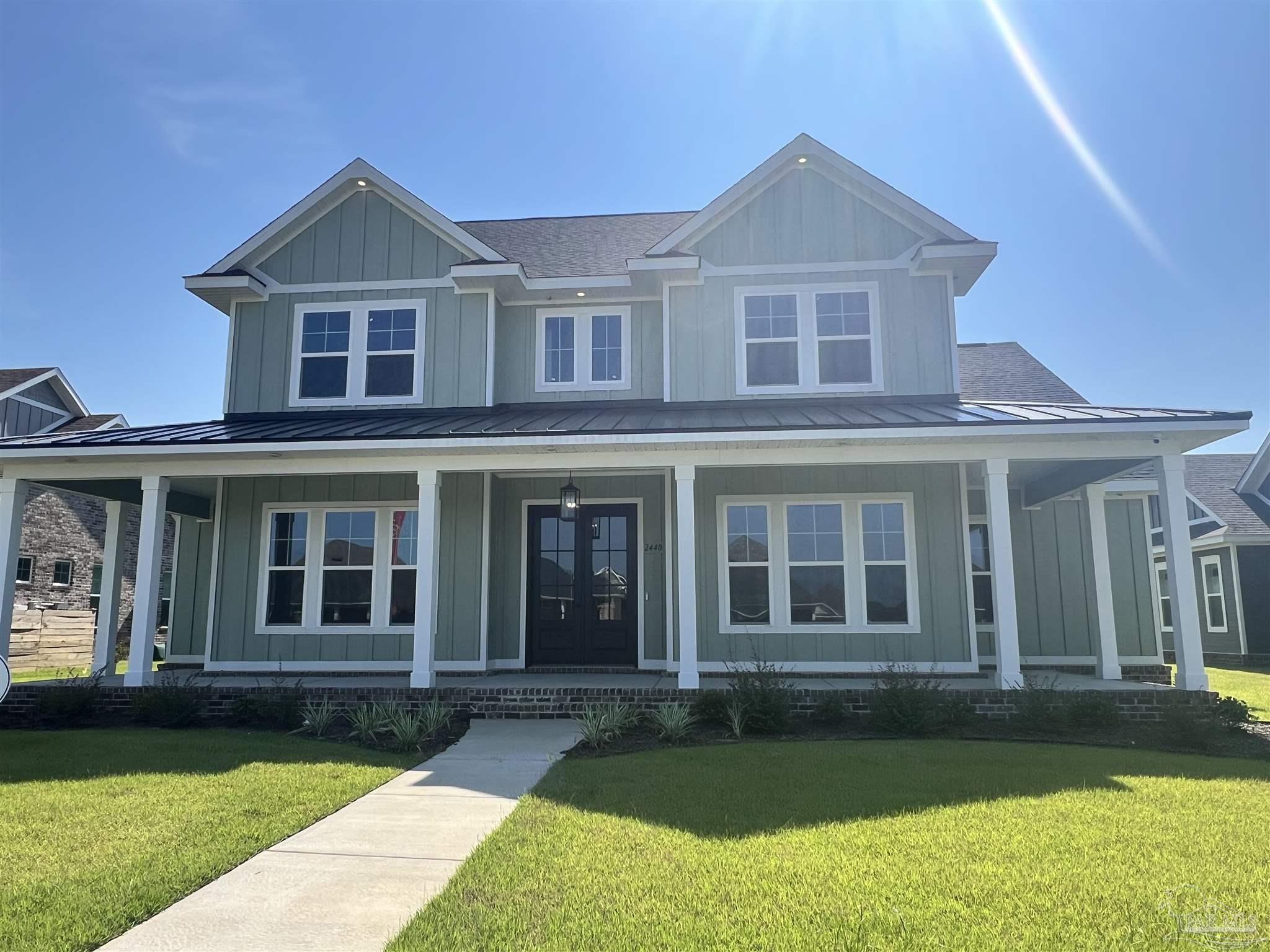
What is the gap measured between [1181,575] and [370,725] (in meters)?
8.55

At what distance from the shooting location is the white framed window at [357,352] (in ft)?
39.7

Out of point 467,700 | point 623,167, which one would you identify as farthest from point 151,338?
point 467,700

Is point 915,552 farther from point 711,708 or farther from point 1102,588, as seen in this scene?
point 711,708

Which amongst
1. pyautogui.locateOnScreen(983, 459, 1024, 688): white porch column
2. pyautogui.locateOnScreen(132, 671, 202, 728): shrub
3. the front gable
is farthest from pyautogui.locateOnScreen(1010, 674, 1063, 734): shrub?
pyautogui.locateOnScreen(132, 671, 202, 728): shrub

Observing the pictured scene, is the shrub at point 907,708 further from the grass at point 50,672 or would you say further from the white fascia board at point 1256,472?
the white fascia board at point 1256,472

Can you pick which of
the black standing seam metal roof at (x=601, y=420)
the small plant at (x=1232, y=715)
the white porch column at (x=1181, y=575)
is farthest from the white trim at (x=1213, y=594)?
the small plant at (x=1232, y=715)

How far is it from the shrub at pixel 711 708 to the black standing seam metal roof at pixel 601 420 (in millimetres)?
2806

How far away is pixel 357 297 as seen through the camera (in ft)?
40.4

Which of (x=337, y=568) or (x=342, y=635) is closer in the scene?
(x=342, y=635)

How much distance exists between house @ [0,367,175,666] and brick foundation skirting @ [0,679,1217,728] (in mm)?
7544

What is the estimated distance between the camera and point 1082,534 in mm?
12523

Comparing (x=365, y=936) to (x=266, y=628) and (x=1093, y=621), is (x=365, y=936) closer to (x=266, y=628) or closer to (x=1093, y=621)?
(x=266, y=628)

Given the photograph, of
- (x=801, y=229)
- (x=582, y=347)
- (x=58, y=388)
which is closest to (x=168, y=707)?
(x=582, y=347)

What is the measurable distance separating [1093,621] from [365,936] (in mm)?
10973
